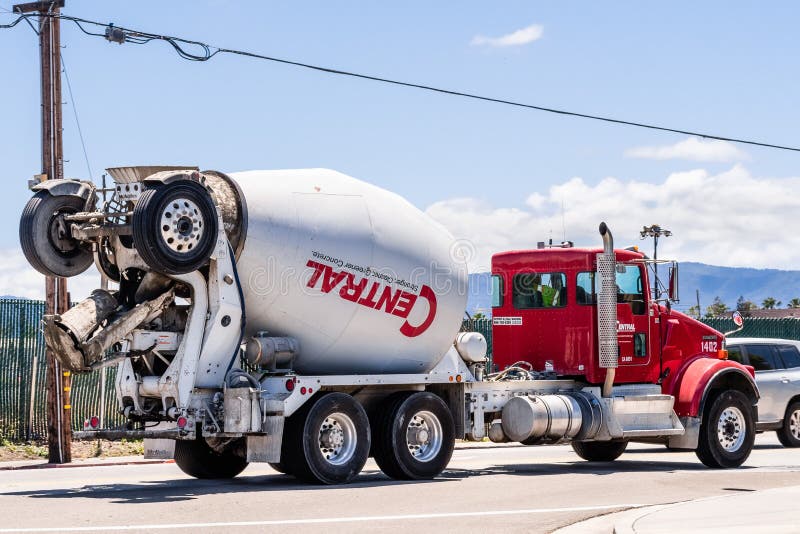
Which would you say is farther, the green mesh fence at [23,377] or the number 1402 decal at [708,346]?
the green mesh fence at [23,377]

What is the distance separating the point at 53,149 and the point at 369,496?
951 centimetres

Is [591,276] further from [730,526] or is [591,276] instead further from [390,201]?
[730,526]

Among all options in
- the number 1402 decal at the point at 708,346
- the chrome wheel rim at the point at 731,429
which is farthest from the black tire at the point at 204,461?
the number 1402 decal at the point at 708,346

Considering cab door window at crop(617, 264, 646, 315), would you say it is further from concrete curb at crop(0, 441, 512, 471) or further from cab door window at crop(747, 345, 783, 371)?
concrete curb at crop(0, 441, 512, 471)

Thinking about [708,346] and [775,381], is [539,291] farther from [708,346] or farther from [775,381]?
[775,381]

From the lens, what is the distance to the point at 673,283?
61.8 ft

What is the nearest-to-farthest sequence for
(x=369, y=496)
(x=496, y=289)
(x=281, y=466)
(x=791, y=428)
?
(x=369, y=496), (x=281, y=466), (x=496, y=289), (x=791, y=428)

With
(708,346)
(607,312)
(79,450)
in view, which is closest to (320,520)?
(607,312)

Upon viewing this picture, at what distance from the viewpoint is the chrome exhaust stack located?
18.3 meters

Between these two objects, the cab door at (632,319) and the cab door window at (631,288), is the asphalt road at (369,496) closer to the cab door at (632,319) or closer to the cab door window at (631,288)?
the cab door at (632,319)

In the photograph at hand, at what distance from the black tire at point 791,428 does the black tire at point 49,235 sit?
13212 millimetres

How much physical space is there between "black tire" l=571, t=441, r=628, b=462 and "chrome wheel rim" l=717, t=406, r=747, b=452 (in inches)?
60.1

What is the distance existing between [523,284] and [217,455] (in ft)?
17.9

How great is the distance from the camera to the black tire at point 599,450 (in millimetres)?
19719
